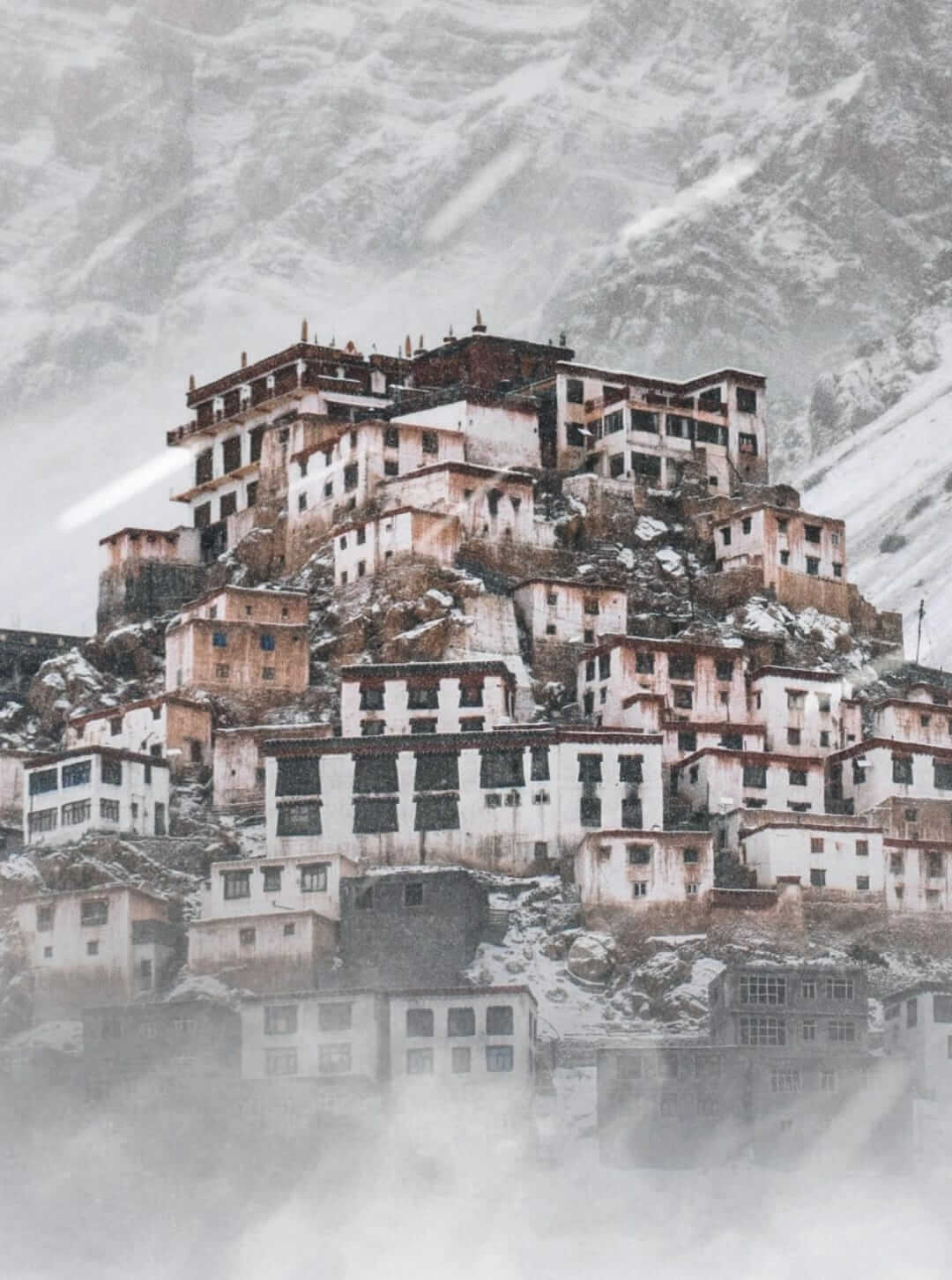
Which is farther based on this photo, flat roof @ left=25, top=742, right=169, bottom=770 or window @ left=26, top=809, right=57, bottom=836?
window @ left=26, top=809, right=57, bottom=836

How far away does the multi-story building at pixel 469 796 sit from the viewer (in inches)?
3462

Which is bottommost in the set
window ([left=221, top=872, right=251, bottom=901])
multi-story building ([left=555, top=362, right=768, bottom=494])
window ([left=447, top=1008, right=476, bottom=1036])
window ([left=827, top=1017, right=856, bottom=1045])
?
window ([left=827, top=1017, right=856, bottom=1045])

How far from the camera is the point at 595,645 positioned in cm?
9844

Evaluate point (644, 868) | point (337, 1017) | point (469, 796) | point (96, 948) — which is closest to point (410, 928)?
point (337, 1017)

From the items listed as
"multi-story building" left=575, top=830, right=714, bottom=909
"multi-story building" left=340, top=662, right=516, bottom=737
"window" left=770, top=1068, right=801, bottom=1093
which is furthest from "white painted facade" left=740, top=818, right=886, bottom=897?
"multi-story building" left=340, top=662, right=516, bottom=737

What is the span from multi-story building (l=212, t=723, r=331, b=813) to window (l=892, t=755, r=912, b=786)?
1935cm

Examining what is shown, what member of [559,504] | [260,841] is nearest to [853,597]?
[559,504]

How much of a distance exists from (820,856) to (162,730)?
75.2 ft

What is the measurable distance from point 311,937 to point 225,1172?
26.5 ft

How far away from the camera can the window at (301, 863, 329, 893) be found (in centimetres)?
8519

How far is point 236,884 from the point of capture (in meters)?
85.3

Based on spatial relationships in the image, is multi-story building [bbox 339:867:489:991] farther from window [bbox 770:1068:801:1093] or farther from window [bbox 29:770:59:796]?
window [bbox 29:770:59:796]

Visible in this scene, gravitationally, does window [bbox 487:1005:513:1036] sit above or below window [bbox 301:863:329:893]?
below

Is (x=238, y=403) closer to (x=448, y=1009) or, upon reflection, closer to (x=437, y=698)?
(x=437, y=698)
